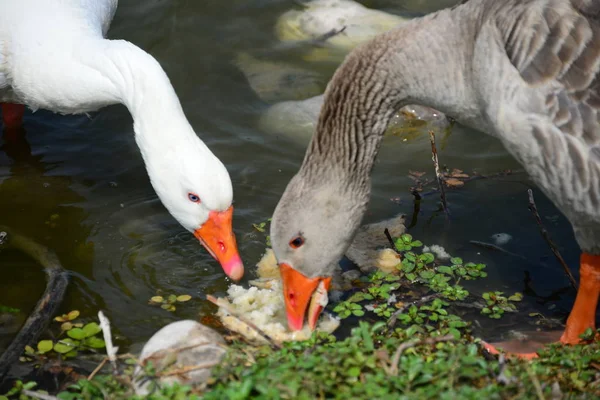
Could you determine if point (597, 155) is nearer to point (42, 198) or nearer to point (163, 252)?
point (163, 252)

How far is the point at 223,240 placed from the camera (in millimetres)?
5234

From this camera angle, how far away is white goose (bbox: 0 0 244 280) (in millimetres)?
5094

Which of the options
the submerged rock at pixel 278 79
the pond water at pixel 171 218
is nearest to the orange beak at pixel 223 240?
the pond water at pixel 171 218

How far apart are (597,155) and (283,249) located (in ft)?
5.93

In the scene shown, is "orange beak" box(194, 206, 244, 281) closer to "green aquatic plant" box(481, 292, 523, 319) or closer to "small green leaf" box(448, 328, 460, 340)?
"small green leaf" box(448, 328, 460, 340)

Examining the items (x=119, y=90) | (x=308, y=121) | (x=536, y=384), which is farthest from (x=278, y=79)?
(x=536, y=384)

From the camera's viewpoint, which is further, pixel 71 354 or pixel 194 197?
pixel 194 197

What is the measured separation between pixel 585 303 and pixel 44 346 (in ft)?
10.9

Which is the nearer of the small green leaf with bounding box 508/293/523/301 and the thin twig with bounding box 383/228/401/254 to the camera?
the small green leaf with bounding box 508/293/523/301

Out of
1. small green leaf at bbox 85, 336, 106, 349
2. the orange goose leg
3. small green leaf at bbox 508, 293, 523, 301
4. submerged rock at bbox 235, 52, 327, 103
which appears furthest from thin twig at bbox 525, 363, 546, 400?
submerged rock at bbox 235, 52, 327, 103

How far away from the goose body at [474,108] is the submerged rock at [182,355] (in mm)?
688

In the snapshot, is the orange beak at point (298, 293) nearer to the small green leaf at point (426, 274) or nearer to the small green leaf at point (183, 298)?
the small green leaf at point (183, 298)

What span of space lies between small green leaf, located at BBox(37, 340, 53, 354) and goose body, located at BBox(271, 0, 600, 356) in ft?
4.72

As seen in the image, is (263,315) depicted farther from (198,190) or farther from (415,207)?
(415,207)
